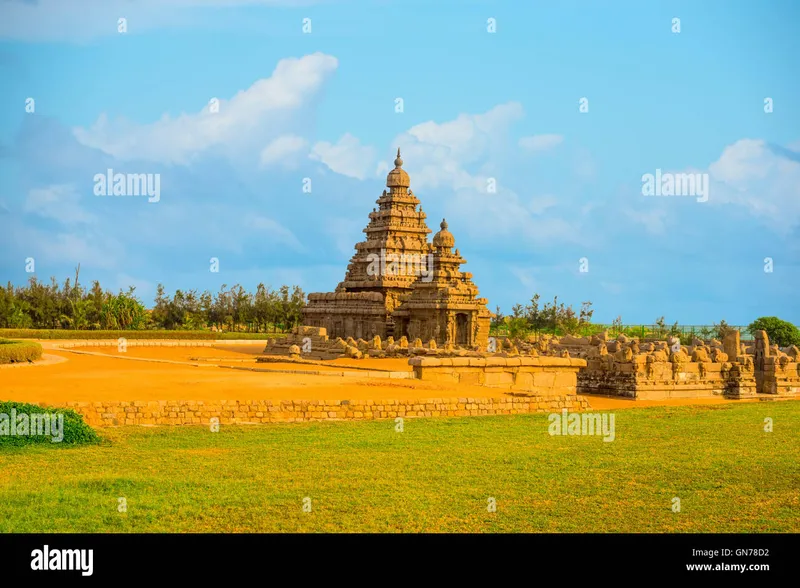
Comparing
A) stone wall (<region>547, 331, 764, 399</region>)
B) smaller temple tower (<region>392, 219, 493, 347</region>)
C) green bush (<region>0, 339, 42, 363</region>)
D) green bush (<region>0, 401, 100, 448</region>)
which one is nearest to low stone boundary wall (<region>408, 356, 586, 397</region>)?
stone wall (<region>547, 331, 764, 399</region>)

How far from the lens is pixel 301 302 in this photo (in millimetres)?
66375

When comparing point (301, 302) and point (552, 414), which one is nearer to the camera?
point (552, 414)

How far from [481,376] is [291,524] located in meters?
13.5

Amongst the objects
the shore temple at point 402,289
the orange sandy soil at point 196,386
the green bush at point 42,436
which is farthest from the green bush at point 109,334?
the green bush at point 42,436

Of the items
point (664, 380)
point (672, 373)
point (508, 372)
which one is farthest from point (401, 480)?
point (672, 373)

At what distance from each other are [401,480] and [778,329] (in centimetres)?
5119

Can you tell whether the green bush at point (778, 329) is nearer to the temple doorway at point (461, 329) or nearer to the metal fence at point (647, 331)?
the metal fence at point (647, 331)

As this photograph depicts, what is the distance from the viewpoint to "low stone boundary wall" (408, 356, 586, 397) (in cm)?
2280

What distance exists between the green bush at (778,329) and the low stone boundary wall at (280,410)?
42321 mm

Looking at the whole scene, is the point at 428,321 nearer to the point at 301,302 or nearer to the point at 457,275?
the point at 457,275

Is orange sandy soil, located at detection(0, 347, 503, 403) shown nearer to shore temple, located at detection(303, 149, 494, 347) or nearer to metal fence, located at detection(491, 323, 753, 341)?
shore temple, located at detection(303, 149, 494, 347)

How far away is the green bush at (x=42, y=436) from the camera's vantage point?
46.7ft
